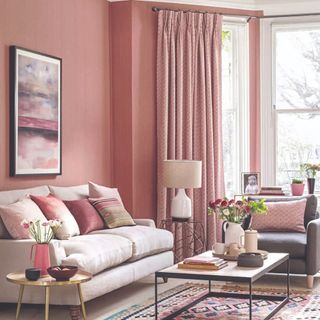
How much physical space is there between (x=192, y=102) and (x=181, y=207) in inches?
49.5

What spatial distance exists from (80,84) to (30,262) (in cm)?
258

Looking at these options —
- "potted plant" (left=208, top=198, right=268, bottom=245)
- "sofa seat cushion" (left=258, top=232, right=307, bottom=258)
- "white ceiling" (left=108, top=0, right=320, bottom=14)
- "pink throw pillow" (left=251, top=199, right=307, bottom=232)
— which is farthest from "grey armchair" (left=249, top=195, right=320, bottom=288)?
"white ceiling" (left=108, top=0, right=320, bottom=14)

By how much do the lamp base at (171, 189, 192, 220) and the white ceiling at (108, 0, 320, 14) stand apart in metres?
2.27

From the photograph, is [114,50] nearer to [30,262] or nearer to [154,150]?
[154,150]

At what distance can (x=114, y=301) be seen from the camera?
226 inches

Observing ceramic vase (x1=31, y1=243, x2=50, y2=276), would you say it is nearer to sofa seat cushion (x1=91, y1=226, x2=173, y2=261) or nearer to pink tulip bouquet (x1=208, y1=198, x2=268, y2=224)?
sofa seat cushion (x1=91, y1=226, x2=173, y2=261)

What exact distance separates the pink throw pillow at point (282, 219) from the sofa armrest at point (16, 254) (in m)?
2.40

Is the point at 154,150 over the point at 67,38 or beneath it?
beneath

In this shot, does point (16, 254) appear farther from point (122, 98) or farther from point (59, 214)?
point (122, 98)

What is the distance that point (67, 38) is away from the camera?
682cm

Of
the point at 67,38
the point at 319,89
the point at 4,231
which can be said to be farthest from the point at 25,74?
the point at 319,89

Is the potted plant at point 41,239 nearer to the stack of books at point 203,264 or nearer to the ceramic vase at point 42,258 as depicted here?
the ceramic vase at point 42,258

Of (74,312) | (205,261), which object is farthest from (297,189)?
(74,312)

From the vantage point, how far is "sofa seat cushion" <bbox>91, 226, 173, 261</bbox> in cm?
588
